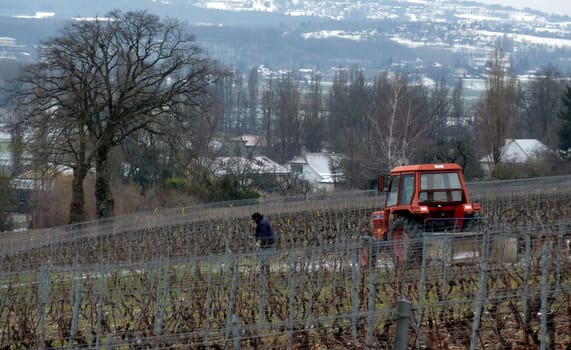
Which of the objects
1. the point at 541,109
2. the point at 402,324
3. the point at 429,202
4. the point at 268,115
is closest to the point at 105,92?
the point at 429,202

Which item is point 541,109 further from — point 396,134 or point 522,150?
point 396,134

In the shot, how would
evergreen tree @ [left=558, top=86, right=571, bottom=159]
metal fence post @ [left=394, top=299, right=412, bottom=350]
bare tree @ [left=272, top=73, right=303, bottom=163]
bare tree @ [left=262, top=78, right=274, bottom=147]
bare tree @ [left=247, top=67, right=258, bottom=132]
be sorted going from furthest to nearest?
bare tree @ [left=247, top=67, right=258, bottom=132]
bare tree @ [left=262, top=78, right=274, bottom=147]
bare tree @ [left=272, top=73, right=303, bottom=163]
evergreen tree @ [left=558, top=86, right=571, bottom=159]
metal fence post @ [left=394, top=299, right=412, bottom=350]

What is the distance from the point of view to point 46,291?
13883 millimetres

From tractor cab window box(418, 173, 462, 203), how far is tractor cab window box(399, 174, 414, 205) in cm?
27

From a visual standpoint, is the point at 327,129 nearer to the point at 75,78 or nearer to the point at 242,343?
the point at 75,78

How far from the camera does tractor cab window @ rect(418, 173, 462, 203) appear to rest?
863 inches

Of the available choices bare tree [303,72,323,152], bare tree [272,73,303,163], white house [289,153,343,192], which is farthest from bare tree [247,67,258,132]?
white house [289,153,343,192]

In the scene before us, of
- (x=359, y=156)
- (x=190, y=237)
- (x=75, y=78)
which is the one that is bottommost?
(x=359, y=156)

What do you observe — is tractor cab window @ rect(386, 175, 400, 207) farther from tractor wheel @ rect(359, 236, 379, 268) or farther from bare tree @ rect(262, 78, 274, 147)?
bare tree @ rect(262, 78, 274, 147)

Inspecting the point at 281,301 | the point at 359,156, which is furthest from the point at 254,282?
the point at 359,156

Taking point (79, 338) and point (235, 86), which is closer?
point (79, 338)

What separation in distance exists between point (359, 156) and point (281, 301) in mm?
43286

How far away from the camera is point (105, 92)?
1548 inches

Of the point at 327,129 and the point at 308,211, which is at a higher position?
the point at 308,211
